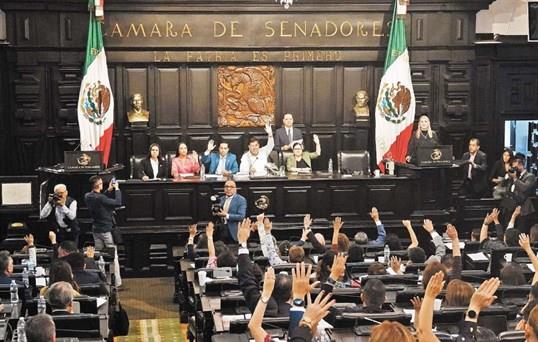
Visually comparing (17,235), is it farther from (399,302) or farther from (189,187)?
(399,302)

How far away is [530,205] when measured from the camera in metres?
15.8

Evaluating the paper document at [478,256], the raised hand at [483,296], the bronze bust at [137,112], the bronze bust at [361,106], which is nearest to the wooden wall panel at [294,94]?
the bronze bust at [361,106]

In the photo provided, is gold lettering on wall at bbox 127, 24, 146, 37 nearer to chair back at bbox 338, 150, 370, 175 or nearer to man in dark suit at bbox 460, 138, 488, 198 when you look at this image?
chair back at bbox 338, 150, 370, 175

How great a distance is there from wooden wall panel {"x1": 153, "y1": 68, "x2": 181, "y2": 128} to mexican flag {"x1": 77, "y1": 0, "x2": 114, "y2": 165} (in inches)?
39.5

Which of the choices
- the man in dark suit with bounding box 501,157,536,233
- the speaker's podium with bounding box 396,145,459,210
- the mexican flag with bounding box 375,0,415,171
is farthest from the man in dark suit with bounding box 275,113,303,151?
the man in dark suit with bounding box 501,157,536,233

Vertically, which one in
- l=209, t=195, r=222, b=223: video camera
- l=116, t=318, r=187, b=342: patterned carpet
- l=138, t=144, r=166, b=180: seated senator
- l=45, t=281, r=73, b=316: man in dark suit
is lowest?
l=116, t=318, r=187, b=342: patterned carpet

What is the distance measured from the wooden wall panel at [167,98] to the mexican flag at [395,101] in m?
3.77

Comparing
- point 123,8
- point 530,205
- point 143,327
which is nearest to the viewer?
point 143,327

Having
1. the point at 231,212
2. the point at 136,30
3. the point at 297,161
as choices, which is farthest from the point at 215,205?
the point at 136,30

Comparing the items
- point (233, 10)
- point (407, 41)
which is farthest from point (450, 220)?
point (233, 10)

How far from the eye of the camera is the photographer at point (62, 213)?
44.5ft

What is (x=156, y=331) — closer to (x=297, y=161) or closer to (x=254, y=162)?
(x=254, y=162)

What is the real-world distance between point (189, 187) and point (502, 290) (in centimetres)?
715

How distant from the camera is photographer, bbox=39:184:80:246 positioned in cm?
1356
